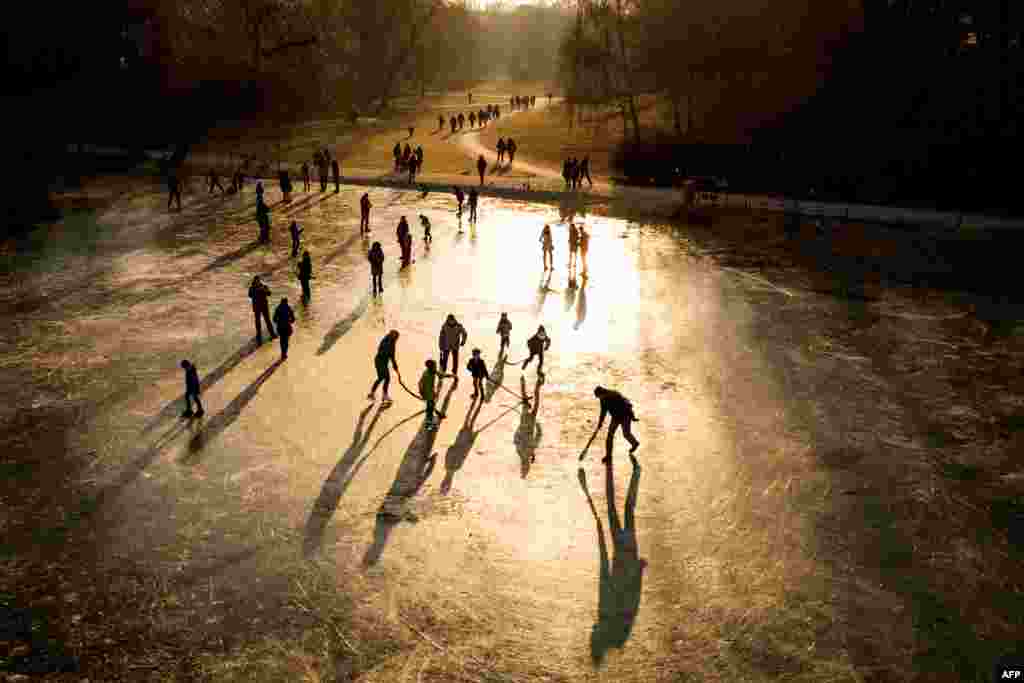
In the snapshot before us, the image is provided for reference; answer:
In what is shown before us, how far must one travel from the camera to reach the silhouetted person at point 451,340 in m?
14.4

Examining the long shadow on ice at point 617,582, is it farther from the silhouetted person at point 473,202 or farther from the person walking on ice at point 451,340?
the silhouetted person at point 473,202

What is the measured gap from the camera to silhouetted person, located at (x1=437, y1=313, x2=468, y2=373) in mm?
14444

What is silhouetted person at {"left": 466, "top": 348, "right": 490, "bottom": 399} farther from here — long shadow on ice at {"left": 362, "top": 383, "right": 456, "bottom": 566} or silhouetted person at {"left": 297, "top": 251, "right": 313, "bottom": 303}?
silhouetted person at {"left": 297, "top": 251, "right": 313, "bottom": 303}

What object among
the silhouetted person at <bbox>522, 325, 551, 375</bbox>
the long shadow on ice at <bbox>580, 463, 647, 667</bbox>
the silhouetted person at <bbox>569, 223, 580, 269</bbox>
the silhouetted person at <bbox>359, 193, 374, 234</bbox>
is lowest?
the long shadow on ice at <bbox>580, 463, 647, 667</bbox>

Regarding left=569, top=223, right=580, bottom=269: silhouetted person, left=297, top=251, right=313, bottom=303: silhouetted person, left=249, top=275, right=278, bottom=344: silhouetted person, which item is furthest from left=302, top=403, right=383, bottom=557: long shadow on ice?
left=569, top=223, right=580, bottom=269: silhouetted person

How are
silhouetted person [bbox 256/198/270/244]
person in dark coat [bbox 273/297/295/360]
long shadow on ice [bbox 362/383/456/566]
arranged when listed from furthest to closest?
silhouetted person [bbox 256/198/270/244] → person in dark coat [bbox 273/297/295/360] → long shadow on ice [bbox 362/383/456/566]

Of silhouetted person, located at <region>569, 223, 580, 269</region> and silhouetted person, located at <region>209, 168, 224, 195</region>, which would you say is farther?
silhouetted person, located at <region>209, 168, 224, 195</region>

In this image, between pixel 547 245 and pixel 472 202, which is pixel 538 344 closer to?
pixel 547 245

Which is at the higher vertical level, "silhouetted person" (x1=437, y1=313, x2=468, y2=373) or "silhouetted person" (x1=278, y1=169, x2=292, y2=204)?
"silhouetted person" (x1=278, y1=169, x2=292, y2=204)

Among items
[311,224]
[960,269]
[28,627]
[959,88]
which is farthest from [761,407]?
[959,88]

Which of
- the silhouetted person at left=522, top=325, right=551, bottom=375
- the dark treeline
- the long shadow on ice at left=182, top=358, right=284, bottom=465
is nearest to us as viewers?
the long shadow on ice at left=182, top=358, right=284, bottom=465

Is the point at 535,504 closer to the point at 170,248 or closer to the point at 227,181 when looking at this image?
the point at 170,248

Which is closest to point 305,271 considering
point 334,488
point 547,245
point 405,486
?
point 547,245

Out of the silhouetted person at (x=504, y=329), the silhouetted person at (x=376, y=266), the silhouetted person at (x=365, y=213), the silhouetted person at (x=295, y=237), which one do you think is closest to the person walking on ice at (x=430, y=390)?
the silhouetted person at (x=504, y=329)
